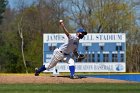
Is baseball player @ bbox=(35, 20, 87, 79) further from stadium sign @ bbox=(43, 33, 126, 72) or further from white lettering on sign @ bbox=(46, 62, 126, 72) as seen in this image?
white lettering on sign @ bbox=(46, 62, 126, 72)

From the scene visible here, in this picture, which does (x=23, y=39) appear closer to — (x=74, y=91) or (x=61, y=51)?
(x=61, y=51)

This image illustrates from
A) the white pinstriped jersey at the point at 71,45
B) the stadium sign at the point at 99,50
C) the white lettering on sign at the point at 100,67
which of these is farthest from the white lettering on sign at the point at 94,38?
the white pinstriped jersey at the point at 71,45

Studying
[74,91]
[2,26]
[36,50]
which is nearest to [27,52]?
[36,50]

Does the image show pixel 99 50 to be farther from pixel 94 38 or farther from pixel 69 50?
pixel 69 50

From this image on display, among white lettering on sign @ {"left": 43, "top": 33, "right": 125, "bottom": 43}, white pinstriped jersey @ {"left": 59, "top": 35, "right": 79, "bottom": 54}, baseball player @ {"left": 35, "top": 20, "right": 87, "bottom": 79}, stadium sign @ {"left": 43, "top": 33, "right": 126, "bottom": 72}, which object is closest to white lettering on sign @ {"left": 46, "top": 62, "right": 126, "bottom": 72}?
stadium sign @ {"left": 43, "top": 33, "right": 126, "bottom": 72}

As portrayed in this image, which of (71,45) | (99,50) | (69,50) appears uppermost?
(99,50)

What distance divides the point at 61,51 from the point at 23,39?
51470mm

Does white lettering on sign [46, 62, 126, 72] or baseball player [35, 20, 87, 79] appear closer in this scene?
baseball player [35, 20, 87, 79]

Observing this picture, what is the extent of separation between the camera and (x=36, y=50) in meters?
59.5

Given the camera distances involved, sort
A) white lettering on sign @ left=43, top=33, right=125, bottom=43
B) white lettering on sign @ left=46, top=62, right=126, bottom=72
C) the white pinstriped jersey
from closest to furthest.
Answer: the white pinstriped jersey, white lettering on sign @ left=43, top=33, right=125, bottom=43, white lettering on sign @ left=46, top=62, right=126, bottom=72

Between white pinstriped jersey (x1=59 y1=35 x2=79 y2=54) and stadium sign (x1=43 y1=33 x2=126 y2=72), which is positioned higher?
stadium sign (x1=43 y1=33 x2=126 y2=72)

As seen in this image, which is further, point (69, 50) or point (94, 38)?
point (94, 38)

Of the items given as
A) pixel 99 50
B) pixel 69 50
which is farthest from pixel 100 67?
pixel 69 50

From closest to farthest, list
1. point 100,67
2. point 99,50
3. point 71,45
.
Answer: point 71,45 < point 99,50 < point 100,67
